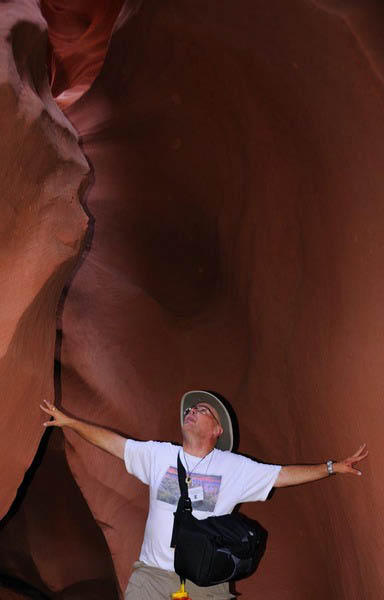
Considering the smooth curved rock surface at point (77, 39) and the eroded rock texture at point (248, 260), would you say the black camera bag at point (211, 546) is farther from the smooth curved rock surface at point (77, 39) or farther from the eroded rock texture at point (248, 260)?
the smooth curved rock surface at point (77, 39)

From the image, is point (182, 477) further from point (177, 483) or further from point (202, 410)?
point (202, 410)

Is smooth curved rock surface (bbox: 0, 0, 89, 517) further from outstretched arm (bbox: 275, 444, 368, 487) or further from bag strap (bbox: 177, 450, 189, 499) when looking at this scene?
outstretched arm (bbox: 275, 444, 368, 487)

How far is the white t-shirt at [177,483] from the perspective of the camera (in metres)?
1.88

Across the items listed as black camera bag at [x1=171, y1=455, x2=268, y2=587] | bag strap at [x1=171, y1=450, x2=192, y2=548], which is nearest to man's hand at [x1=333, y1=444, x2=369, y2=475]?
black camera bag at [x1=171, y1=455, x2=268, y2=587]

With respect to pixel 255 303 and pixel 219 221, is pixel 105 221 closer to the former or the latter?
pixel 219 221

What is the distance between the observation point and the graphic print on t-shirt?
1890mm

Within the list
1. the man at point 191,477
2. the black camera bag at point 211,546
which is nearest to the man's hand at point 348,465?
the man at point 191,477

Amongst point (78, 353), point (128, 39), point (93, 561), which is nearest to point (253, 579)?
point (93, 561)

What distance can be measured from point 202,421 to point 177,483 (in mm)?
170

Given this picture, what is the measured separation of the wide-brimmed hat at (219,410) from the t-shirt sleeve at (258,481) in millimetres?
131

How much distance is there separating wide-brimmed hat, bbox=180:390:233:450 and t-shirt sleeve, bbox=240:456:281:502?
0.43ft

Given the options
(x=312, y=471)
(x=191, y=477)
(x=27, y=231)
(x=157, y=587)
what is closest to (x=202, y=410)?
(x=191, y=477)

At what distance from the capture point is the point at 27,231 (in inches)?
78.8

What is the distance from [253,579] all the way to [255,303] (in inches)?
37.5
